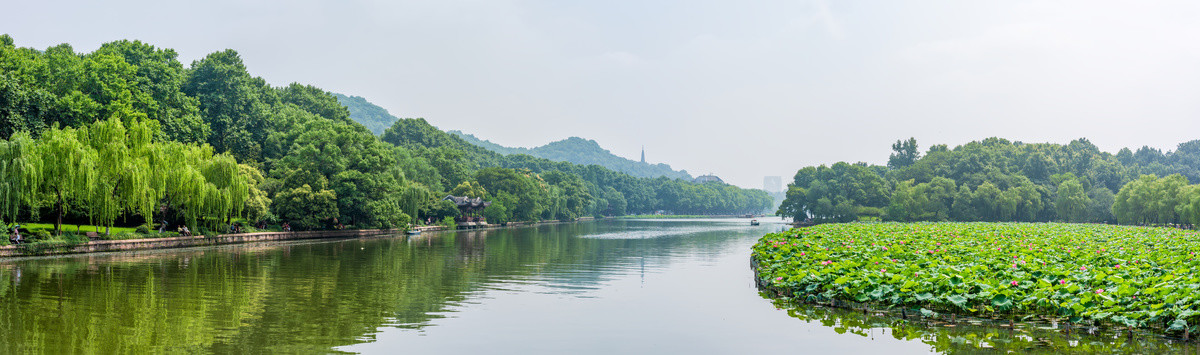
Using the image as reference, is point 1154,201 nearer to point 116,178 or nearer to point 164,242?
point 164,242

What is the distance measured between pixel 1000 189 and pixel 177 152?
93.5m

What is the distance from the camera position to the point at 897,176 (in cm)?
12544

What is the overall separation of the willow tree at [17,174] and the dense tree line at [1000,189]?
84.5 meters

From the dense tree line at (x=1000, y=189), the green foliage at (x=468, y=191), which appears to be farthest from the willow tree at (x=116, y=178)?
the dense tree line at (x=1000, y=189)

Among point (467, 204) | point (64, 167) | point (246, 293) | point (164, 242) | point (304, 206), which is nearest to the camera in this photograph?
point (246, 293)

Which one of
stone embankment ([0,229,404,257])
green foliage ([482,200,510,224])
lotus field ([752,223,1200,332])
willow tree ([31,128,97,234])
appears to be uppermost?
willow tree ([31,128,97,234])

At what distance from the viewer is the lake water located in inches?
526

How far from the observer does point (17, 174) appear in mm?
32781

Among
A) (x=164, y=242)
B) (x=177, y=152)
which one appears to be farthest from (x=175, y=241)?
(x=177, y=152)

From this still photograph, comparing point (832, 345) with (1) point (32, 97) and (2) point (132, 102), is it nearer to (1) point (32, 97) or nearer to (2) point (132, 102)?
(1) point (32, 97)

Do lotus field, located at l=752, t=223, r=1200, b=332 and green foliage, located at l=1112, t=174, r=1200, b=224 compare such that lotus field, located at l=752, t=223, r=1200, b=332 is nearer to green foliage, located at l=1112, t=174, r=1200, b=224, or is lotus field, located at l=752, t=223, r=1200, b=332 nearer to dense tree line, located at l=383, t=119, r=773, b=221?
green foliage, located at l=1112, t=174, r=1200, b=224

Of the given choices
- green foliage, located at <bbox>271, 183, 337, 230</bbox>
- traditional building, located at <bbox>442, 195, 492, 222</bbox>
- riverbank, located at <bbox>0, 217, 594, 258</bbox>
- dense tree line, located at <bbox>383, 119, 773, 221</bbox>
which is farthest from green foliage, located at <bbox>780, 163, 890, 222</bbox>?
green foliage, located at <bbox>271, 183, 337, 230</bbox>

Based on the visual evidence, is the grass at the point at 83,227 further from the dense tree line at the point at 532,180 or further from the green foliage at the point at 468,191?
the dense tree line at the point at 532,180

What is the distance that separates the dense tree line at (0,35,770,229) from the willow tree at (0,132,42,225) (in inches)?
2.1
